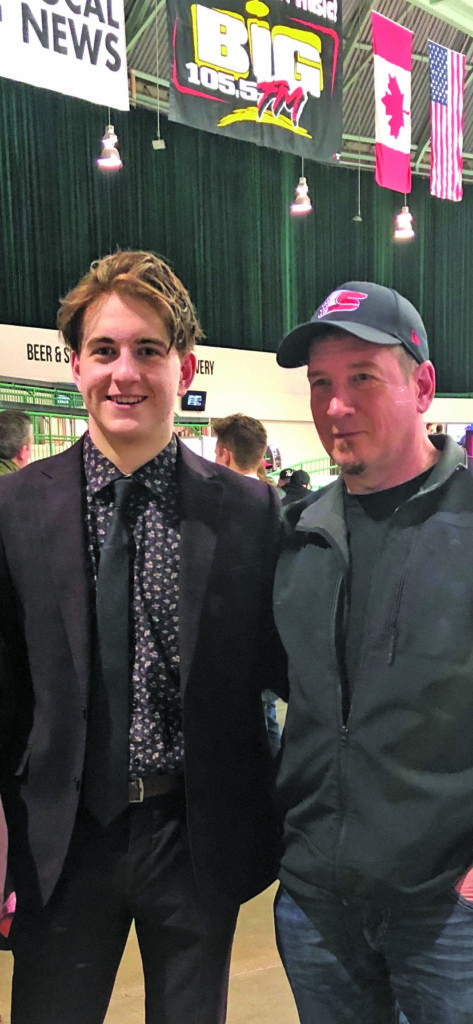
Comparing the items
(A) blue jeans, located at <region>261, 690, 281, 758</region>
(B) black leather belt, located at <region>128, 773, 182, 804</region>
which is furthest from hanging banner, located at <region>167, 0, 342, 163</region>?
(B) black leather belt, located at <region>128, 773, 182, 804</region>

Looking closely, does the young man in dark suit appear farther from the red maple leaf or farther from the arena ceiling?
the arena ceiling

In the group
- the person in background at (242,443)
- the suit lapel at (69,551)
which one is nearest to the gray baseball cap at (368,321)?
the suit lapel at (69,551)

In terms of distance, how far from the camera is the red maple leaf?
706 centimetres

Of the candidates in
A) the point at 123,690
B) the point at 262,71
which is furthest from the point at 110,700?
the point at 262,71

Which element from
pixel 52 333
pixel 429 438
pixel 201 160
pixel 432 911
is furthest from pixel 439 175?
pixel 432 911

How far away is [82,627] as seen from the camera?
1.36 m

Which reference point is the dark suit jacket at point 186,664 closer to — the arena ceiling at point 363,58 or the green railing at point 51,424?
the green railing at point 51,424

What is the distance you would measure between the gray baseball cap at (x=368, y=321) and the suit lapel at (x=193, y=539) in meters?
0.28

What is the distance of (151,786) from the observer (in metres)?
1.38

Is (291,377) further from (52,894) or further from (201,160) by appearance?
(52,894)

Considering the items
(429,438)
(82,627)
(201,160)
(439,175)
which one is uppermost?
(201,160)

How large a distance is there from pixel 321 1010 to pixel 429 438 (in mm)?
999

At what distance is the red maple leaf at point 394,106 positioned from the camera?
278 inches

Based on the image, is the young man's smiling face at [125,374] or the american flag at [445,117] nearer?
the young man's smiling face at [125,374]
